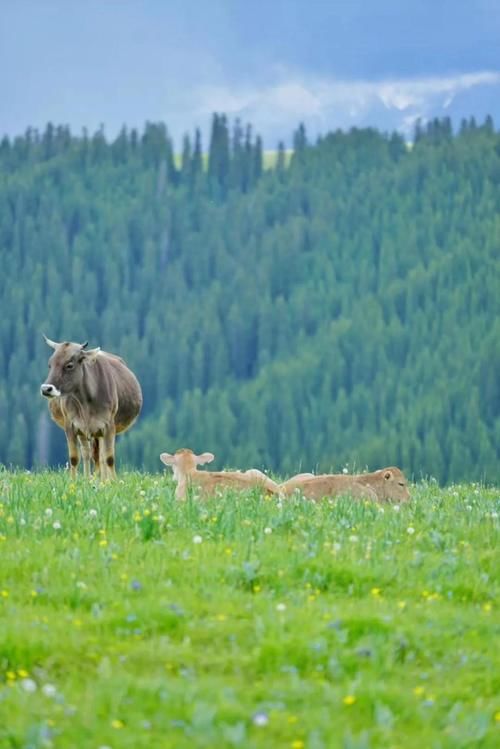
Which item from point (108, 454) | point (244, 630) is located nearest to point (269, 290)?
point (108, 454)

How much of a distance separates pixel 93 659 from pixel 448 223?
170m

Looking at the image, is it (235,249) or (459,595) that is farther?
(235,249)

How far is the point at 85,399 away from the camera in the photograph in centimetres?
2239

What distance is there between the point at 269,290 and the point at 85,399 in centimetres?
14318

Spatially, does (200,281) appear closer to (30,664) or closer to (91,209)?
(91,209)

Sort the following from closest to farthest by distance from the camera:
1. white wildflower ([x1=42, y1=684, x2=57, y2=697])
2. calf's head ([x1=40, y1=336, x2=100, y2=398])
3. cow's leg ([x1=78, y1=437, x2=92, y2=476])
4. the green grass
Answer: the green grass
white wildflower ([x1=42, y1=684, x2=57, y2=697])
calf's head ([x1=40, y1=336, x2=100, y2=398])
cow's leg ([x1=78, y1=437, x2=92, y2=476])

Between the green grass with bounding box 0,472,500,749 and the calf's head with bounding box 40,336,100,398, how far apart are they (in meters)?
9.07

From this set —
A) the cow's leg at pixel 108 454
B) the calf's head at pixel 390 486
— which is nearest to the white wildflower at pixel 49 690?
the calf's head at pixel 390 486

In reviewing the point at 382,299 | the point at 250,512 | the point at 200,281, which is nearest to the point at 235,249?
the point at 200,281

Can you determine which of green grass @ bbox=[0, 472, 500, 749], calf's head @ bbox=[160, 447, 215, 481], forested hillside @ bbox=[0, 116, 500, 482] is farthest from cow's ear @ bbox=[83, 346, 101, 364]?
forested hillside @ bbox=[0, 116, 500, 482]

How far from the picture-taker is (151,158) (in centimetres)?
19225

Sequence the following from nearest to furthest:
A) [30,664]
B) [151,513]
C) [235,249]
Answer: [30,664]
[151,513]
[235,249]

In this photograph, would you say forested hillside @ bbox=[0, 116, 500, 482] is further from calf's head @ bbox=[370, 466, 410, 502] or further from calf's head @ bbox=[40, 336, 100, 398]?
calf's head @ bbox=[370, 466, 410, 502]

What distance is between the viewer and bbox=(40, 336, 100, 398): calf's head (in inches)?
856
